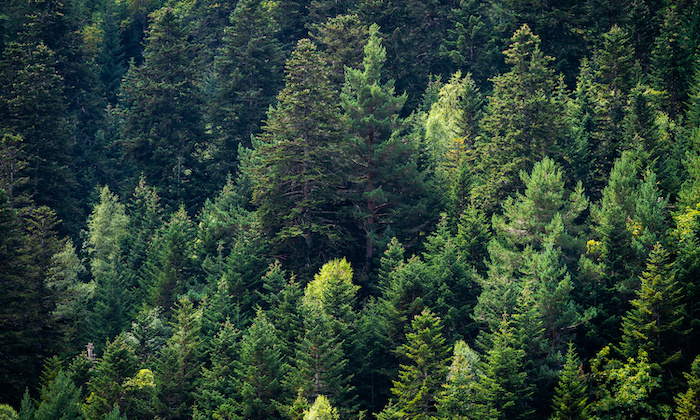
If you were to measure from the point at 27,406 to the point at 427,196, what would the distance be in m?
30.2

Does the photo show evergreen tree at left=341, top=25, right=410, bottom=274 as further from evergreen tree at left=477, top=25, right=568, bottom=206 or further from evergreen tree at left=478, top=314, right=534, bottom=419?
evergreen tree at left=478, top=314, right=534, bottom=419

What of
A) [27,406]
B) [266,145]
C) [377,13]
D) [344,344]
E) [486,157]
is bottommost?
[27,406]

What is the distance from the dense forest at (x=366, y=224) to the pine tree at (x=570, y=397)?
0.17 meters

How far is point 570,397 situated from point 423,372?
814 cm

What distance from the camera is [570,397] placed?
44469mm

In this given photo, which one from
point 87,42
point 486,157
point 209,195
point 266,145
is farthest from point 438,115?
point 87,42

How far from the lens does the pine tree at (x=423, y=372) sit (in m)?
45.5

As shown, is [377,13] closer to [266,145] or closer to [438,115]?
[438,115]

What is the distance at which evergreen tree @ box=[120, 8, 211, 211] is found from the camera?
243 ft

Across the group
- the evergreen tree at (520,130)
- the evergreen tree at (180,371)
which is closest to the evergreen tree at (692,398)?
the evergreen tree at (520,130)

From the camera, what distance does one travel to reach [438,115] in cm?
6525

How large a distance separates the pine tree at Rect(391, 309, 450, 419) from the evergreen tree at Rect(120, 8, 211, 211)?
1307 inches

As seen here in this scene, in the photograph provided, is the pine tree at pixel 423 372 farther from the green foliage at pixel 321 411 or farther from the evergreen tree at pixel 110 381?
the evergreen tree at pixel 110 381

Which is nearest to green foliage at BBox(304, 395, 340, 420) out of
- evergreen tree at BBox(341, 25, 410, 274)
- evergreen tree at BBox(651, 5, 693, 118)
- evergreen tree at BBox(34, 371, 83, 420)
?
evergreen tree at BBox(34, 371, 83, 420)
